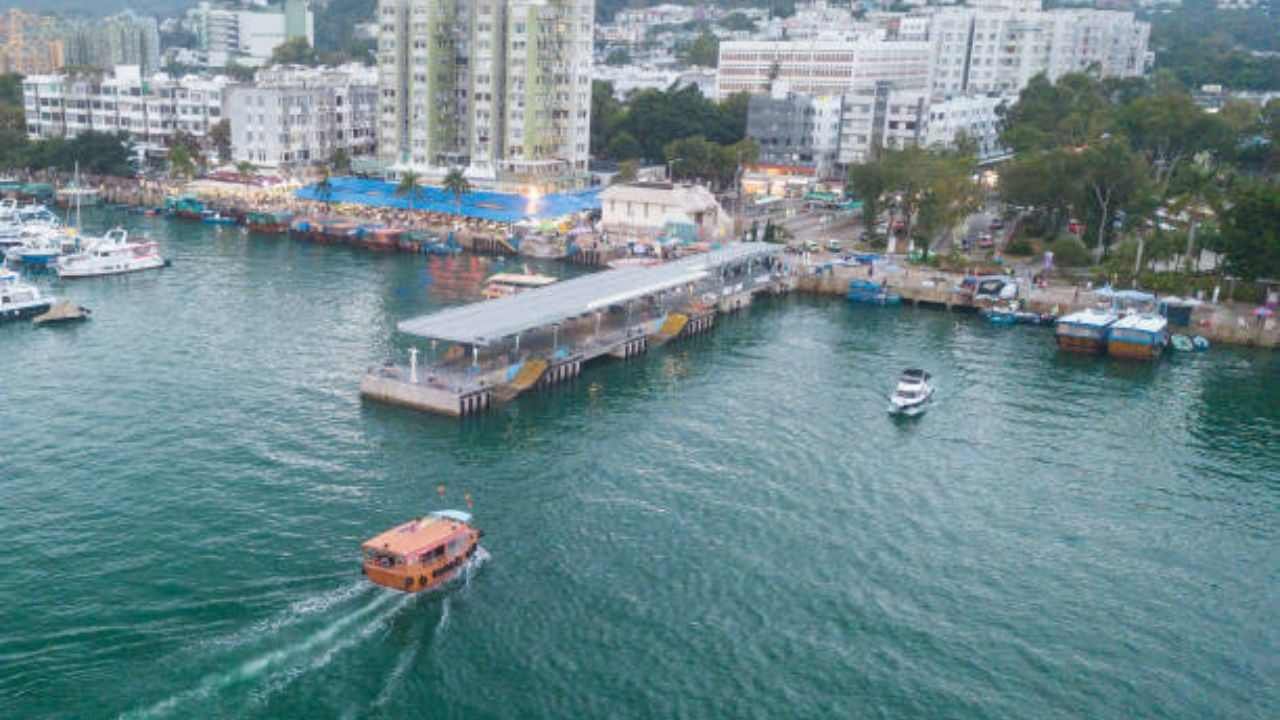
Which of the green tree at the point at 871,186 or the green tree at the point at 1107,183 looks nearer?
the green tree at the point at 1107,183

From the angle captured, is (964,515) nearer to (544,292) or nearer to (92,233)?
(544,292)

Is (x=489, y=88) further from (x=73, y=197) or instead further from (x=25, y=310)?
(x=25, y=310)

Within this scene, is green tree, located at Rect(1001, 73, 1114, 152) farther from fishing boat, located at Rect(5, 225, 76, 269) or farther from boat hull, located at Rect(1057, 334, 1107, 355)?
fishing boat, located at Rect(5, 225, 76, 269)

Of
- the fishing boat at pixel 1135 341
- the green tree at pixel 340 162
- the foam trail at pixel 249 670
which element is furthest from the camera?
the green tree at pixel 340 162

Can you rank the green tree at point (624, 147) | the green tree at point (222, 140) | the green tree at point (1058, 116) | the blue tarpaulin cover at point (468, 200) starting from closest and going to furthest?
1. the blue tarpaulin cover at point (468, 200)
2. the green tree at point (1058, 116)
3. the green tree at point (624, 147)
4. the green tree at point (222, 140)

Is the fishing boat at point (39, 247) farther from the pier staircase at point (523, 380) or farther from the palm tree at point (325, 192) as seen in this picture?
the pier staircase at point (523, 380)

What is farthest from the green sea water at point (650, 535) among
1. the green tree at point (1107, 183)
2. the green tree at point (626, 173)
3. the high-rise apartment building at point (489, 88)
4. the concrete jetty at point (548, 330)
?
the green tree at point (626, 173)
